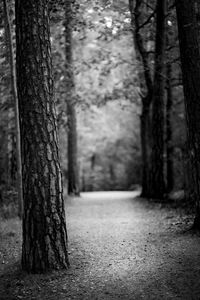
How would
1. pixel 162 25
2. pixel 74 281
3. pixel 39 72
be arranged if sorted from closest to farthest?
pixel 74 281 < pixel 39 72 < pixel 162 25

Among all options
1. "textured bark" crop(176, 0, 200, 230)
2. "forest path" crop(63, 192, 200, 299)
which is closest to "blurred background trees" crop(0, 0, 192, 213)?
"textured bark" crop(176, 0, 200, 230)

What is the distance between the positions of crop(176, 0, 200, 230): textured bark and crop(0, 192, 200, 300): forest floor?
4.26 ft

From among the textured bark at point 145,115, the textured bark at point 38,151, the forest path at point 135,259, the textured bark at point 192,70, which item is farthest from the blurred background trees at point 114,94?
the forest path at point 135,259

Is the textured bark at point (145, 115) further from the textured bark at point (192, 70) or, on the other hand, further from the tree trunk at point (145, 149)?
the textured bark at point (192, 70)

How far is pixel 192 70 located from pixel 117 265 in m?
4.10

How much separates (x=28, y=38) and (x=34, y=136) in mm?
1645

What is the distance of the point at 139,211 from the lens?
12.0 m

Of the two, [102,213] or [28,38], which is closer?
[28,38]

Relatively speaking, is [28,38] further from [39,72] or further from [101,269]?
[101,269]

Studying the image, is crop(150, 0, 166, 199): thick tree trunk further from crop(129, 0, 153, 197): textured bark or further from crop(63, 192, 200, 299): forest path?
Answer: crop(63, 192, 200, 299): forest path

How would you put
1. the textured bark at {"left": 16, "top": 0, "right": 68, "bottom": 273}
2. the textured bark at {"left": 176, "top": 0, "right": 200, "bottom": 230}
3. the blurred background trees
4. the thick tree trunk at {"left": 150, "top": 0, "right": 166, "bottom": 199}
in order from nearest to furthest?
the textured bark at {"left": 16, "top": 0, "right": 68, "bottom": 273}, the textured bark at {"left": 176, "top": 0, "right": 200, "bottom": 230}, the blurred background trees, the thick tree trunk at {"left": 150, "top": 0, "right": 166, "bottom": 199}

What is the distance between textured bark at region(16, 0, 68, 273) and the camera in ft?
19.3

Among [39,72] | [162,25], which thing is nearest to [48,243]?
[39,72]

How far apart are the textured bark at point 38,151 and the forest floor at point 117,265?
0.41 metres
